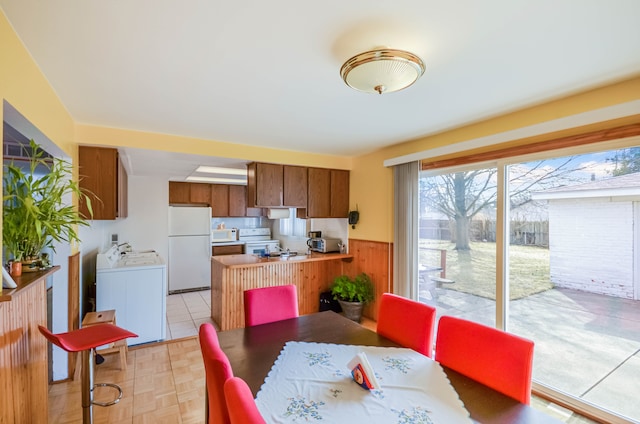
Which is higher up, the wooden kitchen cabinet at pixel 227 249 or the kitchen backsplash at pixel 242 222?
the kitchen backsplash at pixel 242 222

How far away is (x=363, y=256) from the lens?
13.5ft

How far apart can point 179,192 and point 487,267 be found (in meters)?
5.23

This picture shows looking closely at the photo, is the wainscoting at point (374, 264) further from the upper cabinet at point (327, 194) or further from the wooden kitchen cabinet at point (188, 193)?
the wooden kitchen cabinet at point (188, 193)

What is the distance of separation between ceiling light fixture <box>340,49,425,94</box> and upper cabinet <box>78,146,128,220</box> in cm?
255

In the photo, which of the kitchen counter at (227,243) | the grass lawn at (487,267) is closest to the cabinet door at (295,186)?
the grass lawn at (487,267)

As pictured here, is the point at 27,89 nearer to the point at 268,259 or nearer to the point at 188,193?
the point at 268,259

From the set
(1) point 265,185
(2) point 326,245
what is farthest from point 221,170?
(2) point 326,245

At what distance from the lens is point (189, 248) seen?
5.49m

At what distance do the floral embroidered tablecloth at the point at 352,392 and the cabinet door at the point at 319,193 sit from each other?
8.37ft

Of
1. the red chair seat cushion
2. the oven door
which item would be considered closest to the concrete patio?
the red chair seat cushion

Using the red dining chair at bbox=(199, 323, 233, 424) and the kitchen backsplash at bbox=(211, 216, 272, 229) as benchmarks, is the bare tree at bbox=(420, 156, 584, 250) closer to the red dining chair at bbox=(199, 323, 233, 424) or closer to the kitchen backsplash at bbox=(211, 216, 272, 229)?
the red dining chair at bbox=(199, 323, 233, 424)

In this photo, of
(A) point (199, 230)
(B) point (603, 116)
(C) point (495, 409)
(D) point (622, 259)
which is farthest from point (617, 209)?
(A) point (199, 230)

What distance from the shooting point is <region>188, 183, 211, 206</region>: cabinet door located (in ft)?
19.1

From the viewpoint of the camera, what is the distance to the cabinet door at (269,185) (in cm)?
370
